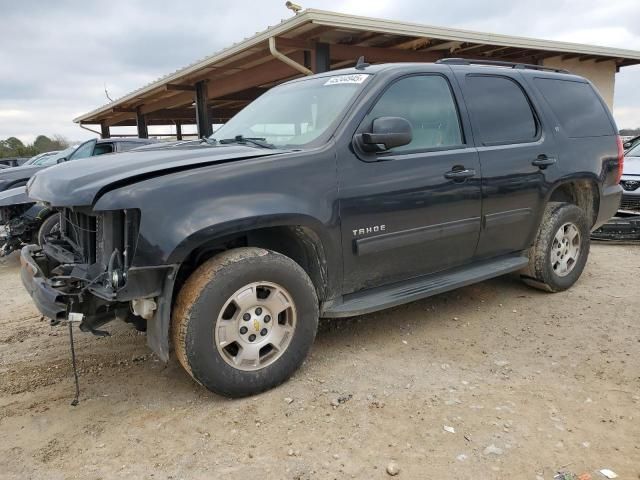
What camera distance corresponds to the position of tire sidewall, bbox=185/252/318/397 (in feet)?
8.87

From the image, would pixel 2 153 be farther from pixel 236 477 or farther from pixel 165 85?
pixel 236 477

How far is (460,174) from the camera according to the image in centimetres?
370

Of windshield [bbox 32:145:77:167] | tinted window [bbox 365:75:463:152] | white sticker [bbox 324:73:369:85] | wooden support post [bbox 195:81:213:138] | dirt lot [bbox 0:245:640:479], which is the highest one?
wooden support post [bbox 195:81:213:138]

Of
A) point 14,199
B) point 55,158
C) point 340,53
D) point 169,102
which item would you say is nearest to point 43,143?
point 169,102

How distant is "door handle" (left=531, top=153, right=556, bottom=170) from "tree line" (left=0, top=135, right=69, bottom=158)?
3987 cm

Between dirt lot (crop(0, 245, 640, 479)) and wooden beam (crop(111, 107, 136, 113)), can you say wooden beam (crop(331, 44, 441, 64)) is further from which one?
wooden beam (crop(111, 107, 136, 113))

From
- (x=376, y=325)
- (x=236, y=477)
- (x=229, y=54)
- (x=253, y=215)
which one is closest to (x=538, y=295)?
(x=376, y=325)

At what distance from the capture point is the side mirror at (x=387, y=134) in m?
3.16

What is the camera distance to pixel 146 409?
2871 millimetres

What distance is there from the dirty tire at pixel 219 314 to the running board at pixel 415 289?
306 millimetres

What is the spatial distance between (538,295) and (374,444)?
2875mm

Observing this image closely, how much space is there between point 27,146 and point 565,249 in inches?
1730

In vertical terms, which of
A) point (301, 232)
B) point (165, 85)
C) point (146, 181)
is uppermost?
point (165, 85)

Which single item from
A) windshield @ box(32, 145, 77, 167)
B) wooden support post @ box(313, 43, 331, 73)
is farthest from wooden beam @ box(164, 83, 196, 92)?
wooden support post @ box(313, 43, 331, 73)
